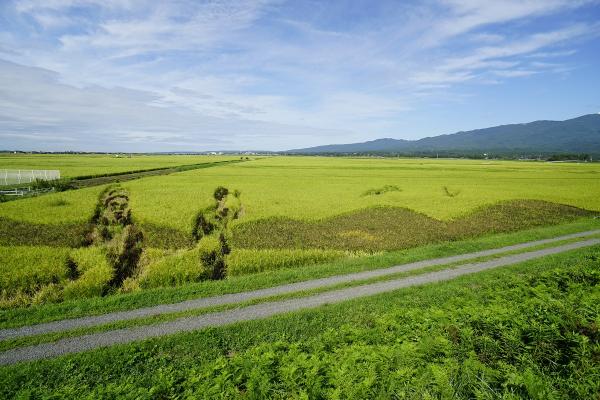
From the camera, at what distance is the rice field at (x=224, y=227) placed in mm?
16188

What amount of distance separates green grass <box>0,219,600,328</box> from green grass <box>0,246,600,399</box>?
3469mm

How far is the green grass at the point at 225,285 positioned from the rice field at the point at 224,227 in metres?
1.21

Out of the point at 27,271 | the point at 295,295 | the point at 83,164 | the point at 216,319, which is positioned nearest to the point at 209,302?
the point at 216,319

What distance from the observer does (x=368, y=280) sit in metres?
15.4

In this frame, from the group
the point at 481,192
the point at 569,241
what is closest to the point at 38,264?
the point at 569,241

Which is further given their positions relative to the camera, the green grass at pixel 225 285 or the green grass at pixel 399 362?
the green grass at pixel 225 285

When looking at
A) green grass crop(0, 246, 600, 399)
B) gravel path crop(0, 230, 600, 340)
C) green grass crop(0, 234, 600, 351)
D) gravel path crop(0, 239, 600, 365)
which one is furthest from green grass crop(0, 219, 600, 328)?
green grass crop(0, 246, 600, 399)

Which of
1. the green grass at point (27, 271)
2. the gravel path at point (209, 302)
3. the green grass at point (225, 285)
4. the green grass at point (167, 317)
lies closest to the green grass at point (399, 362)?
the green grass at point (167, 317)

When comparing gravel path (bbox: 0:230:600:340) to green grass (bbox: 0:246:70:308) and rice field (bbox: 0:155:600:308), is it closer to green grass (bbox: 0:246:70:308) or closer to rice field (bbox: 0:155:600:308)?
rice field (bbox: 0:155:600:308)

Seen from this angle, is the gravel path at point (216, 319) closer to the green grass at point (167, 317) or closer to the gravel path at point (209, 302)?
the green grass at point (167, 317)

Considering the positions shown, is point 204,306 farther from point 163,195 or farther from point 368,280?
point 163,195

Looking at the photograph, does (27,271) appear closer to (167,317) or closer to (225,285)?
(167,317)

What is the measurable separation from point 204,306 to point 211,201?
21537mm

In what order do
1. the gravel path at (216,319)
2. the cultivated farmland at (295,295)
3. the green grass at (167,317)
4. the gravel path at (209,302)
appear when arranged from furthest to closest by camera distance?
1. the gravel path at (209,302)
2. the green grass at (167,317)
3. the gravel path at (216,319)
4. the cultivated farmland at (295,295)
